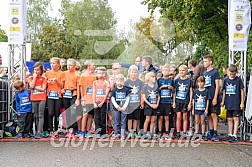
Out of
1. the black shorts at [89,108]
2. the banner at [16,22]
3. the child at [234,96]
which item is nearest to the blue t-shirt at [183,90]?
Result: the child at [234,96]

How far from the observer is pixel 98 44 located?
5700 cm

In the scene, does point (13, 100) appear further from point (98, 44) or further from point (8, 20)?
point (98, 44)

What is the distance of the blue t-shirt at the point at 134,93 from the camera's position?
10219 mm

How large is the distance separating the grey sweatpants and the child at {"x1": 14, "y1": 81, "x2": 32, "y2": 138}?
0.12 metres

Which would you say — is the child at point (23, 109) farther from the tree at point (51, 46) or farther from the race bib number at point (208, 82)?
the tree at point (51, 46)

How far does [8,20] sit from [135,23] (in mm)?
43895

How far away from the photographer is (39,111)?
10297 millimetres

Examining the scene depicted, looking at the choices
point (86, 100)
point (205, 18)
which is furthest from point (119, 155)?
point (205, 18)

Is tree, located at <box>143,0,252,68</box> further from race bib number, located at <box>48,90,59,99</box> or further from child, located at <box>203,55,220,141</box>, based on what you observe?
race bib number, located at <box>48,90,59,99</box>

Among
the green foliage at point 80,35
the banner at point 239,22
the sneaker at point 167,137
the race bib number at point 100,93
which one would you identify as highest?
the green foliage at point 80,35

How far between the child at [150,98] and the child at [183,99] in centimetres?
48

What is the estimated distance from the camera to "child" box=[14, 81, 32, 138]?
1023 cm

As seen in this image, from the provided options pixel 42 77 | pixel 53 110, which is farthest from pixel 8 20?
pixel 53 110

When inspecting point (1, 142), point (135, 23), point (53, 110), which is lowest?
point (1, 142)
